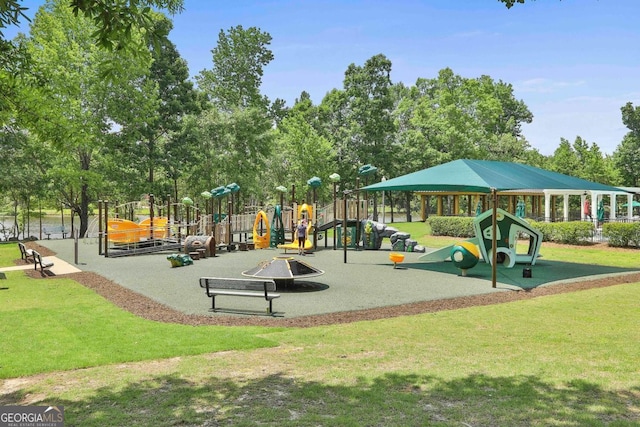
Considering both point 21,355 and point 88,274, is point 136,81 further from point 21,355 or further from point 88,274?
point 21,355

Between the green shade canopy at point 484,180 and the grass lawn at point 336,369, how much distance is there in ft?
22.7

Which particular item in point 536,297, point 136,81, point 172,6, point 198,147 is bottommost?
point 536,297

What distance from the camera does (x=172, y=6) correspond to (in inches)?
286

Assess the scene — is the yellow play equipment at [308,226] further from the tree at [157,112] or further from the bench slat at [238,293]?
the tree at [157,112]

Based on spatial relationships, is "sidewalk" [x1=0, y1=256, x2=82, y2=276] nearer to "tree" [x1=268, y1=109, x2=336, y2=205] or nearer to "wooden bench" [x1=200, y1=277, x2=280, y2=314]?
"wooden bench" [x1=200, y1=277, x2=280, y2=314]

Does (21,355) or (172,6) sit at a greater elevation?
(172,6)

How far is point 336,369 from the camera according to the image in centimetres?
671

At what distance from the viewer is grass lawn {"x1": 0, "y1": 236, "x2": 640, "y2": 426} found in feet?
16.5

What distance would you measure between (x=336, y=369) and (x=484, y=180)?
39.9 ft

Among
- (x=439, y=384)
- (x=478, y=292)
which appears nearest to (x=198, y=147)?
(x=478, y=292)

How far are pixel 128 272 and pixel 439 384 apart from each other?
13.8 metres

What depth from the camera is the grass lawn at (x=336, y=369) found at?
16.5 feet

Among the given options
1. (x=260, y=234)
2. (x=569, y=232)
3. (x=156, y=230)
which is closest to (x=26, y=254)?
(x=156, y=230)

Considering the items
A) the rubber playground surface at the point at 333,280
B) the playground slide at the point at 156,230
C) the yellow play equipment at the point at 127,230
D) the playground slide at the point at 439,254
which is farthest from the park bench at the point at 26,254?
the playground slide at the point at 439,254
